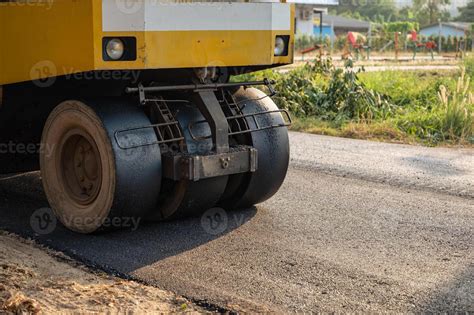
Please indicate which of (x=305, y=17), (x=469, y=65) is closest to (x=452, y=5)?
(x=305, y=17)

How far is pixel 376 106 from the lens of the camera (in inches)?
520

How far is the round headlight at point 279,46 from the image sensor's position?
647 cm

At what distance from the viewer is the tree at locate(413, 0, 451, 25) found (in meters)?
96.1

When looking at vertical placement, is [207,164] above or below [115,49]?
below

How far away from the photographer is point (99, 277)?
518cm

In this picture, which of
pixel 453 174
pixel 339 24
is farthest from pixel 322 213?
pixel 339 24

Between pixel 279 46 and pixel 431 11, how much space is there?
93849 millimetres

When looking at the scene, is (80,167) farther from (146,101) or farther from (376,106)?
(376,106)

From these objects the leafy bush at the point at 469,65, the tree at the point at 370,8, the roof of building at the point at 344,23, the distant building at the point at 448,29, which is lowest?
the leafy bush at the point at 469,65

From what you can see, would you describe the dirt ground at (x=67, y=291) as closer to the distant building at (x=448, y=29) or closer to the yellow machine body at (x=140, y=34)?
the yellow machine body at (x=140, y=34)

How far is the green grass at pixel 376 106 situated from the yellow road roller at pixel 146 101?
4.83 meters

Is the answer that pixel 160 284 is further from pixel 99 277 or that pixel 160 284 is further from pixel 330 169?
pixel 330 169

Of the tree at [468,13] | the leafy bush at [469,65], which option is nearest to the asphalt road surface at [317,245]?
the leafy bush at [469,65]

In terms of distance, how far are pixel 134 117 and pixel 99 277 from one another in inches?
51.1
